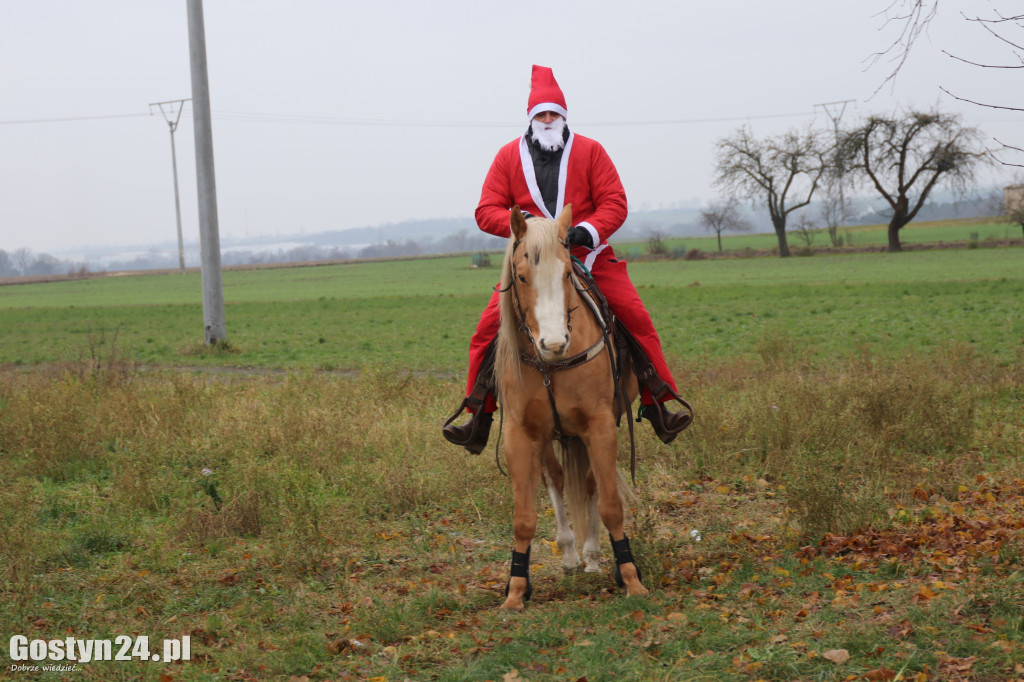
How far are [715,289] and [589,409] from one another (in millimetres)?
32332

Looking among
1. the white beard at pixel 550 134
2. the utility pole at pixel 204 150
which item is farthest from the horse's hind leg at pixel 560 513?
the utility pole at pixel 204 150

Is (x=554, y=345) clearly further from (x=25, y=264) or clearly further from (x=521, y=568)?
(x=25, y=264)

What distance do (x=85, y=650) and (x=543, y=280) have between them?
9.87 ft

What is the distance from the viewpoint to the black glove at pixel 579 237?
5137 mm

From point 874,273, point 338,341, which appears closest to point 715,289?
point 874,273

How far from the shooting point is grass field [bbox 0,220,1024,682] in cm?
434

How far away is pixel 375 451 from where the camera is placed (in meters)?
8.71

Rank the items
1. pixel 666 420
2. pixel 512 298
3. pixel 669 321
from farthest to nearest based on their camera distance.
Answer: pixel 669 321 → pixel 666 420 → pixel 512 298

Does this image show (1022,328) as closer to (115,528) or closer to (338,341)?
(338,341)

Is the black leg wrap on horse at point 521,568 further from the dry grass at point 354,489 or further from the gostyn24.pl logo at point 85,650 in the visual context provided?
the gostyn24.pl logo at point 85,650

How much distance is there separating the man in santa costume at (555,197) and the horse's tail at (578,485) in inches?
23.7

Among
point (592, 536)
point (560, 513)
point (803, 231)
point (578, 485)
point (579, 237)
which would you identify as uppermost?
point (803, 231)

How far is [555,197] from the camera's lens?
5.71 meters

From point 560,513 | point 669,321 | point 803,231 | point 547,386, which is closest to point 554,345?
point 547,386
